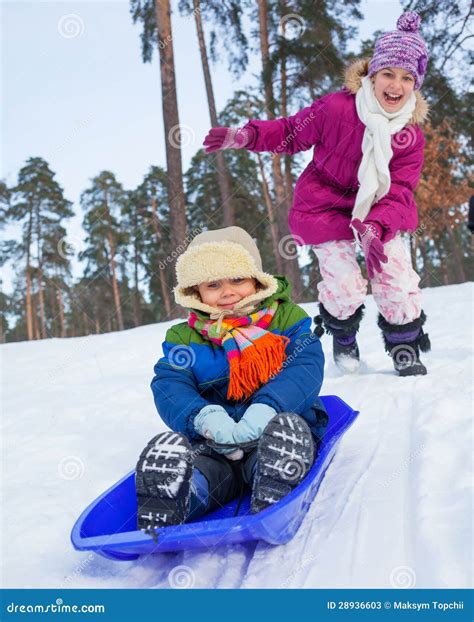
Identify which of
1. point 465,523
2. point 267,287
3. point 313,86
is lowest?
point 465,523

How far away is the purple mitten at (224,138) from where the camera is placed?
3014 millimetres

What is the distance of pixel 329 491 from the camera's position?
1.85m

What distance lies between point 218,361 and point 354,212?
144 centimetres

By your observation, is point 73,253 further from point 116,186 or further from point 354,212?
point 354,212

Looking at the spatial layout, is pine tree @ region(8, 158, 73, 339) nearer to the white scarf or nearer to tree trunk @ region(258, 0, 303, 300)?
tree trunk @ region(258, 0, 303, 300)

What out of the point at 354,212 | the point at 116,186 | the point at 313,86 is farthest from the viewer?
the point at 116,186

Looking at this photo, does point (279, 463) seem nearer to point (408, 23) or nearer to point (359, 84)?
point (359, 84)

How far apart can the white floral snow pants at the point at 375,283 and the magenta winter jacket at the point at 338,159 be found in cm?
9

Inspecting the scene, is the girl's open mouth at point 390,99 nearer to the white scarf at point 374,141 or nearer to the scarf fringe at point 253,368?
the white scarf at point 374,141

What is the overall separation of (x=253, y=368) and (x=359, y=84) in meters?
1.96

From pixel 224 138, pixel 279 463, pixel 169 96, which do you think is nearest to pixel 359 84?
pixel 224 138

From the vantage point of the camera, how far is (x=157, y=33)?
9109 millimetres

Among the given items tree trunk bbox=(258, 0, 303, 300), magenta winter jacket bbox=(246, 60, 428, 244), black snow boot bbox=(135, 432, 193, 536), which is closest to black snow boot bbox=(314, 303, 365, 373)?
magenta winter jacket bbox=(246, 60, 428, 244)
